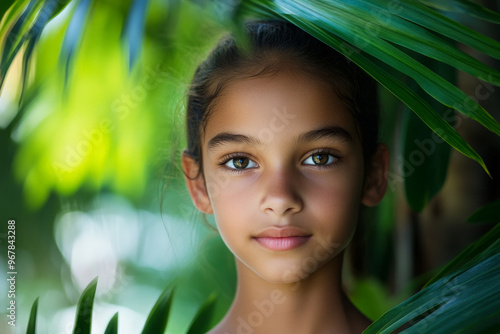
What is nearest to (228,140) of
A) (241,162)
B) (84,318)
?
(241,162)

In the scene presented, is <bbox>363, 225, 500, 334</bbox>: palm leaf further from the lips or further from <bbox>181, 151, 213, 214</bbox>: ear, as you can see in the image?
<bbox>181, 151, 213, 214</bbox>: ear

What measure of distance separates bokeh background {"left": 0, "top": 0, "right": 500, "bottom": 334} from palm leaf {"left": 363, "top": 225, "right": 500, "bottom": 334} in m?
0.32

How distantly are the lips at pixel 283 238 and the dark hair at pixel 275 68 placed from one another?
0.13m

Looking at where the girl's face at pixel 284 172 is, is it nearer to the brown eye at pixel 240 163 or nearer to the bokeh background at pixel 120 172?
the brown eye at pixel 240 163

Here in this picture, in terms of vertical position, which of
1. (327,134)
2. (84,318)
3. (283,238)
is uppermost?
(327,134)

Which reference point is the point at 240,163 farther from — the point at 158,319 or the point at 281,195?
the point at 158,319

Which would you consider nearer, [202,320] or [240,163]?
[240,163]

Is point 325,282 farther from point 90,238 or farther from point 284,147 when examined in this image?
point 90,238

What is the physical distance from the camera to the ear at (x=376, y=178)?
0.67 metres

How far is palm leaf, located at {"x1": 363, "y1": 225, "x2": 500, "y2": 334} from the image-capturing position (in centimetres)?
35

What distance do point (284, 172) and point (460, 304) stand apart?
243 millimetres

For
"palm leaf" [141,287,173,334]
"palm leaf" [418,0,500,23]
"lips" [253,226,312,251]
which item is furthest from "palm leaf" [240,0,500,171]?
"palm leaf" [141,287,173,334]

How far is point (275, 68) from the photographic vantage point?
23.6 inches

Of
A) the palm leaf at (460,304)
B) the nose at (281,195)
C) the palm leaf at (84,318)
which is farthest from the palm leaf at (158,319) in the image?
the palm leaf at (460,304)
